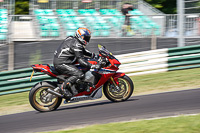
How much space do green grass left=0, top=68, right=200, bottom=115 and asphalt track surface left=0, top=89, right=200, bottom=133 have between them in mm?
974

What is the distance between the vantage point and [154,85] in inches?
380

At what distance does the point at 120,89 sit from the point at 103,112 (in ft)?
3.03

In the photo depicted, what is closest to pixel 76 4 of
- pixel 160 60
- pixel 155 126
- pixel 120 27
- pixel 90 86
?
pixel 120 27

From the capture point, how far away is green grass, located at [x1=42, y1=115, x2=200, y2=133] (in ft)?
16.3

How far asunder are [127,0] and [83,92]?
10246mm

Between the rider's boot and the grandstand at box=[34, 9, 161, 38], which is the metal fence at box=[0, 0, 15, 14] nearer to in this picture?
the grandstand at box=[34, 9, 161, 38]

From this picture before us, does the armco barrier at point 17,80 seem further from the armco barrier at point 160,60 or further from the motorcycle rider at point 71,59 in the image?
the motorcycle rider at point 71,59

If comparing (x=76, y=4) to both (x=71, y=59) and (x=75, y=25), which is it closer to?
(x=75, y=25)

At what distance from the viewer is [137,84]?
10.1 m

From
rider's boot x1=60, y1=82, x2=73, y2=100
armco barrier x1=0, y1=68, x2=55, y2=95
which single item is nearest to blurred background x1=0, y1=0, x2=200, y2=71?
armco barrier x1=0, y1=68, x2=55, y2=95

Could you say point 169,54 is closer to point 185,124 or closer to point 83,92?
point 83,92

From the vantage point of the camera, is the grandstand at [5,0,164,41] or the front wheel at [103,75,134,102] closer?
the front wheel at [103,75,134,102]

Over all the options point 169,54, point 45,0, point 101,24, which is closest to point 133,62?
point 169,54

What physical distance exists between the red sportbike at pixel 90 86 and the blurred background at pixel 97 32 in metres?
4.36
